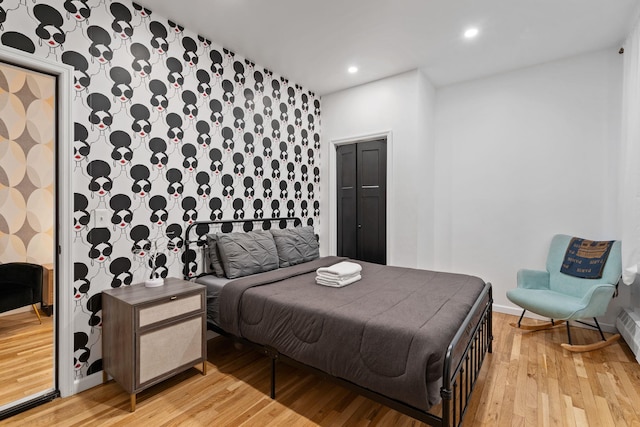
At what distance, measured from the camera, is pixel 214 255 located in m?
2.93

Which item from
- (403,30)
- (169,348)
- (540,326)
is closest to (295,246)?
(169,348)

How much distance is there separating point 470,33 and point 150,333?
371 centimetres

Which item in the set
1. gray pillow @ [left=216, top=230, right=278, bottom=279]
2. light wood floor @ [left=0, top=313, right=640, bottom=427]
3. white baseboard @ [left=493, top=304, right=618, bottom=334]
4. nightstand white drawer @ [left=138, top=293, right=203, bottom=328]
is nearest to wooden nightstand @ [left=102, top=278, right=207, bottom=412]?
nightstand white drawer @ [left=138, top=293, right=203, bottom=328]

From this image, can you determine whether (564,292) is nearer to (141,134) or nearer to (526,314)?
(526,314)

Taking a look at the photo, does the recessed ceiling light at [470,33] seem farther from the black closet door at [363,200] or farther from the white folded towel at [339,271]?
the white folded towel at [339,271]

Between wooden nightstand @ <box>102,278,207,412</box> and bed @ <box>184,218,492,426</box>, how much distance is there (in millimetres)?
247

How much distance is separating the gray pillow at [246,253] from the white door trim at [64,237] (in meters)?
1.11

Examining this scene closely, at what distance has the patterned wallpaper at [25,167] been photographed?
11.3 feet

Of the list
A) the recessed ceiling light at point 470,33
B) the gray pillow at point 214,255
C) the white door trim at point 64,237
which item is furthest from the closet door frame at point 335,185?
the white door trim at point 64,237

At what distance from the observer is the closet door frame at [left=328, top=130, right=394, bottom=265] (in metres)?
3.99

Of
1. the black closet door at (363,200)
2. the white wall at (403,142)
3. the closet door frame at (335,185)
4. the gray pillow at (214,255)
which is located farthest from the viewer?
the black closet door at (363,200)

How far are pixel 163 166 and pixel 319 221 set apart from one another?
240 centimetres

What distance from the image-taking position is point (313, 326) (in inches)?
75.8

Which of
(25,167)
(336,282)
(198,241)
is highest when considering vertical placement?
(25,167)
